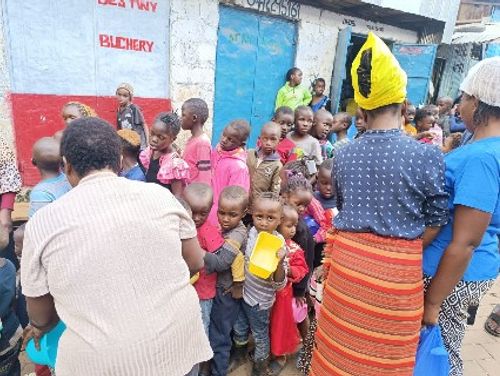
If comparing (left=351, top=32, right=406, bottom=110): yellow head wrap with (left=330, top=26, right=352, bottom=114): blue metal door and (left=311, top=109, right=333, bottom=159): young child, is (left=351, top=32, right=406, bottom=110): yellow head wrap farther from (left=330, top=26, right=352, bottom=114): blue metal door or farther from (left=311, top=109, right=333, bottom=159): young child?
(left=330, top=26, right=352, bottom=114): blue metal door

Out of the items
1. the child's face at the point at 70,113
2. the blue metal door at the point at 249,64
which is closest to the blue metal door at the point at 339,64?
the blue metal door at the point at 249,64

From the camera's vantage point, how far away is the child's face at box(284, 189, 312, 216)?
2623 millimetres

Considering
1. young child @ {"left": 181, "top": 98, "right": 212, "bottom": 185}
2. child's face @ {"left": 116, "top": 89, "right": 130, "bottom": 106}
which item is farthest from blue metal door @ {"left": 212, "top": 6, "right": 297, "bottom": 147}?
young child @ {"left": 181, "top": 98, "right": 212, "bottom": 185}

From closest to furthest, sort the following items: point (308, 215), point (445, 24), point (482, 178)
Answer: point (482, 178), point (308, 215), point (445, 24)

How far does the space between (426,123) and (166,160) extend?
3983mm

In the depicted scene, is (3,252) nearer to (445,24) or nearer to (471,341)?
(471,341)

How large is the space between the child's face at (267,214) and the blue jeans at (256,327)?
516 millimetres

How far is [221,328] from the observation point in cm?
234

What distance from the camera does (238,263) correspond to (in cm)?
225

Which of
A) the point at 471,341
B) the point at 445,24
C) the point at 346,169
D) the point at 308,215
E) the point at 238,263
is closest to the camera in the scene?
the point at 346,169

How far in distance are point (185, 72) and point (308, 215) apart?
4.10 m

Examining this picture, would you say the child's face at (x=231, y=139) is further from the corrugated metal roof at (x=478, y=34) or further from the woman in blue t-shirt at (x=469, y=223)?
the corrugated metal roof at (x=478, y=34)

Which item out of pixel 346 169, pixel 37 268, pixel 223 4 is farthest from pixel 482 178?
pixel 223 4

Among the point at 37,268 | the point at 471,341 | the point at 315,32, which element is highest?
the point at 315,32
